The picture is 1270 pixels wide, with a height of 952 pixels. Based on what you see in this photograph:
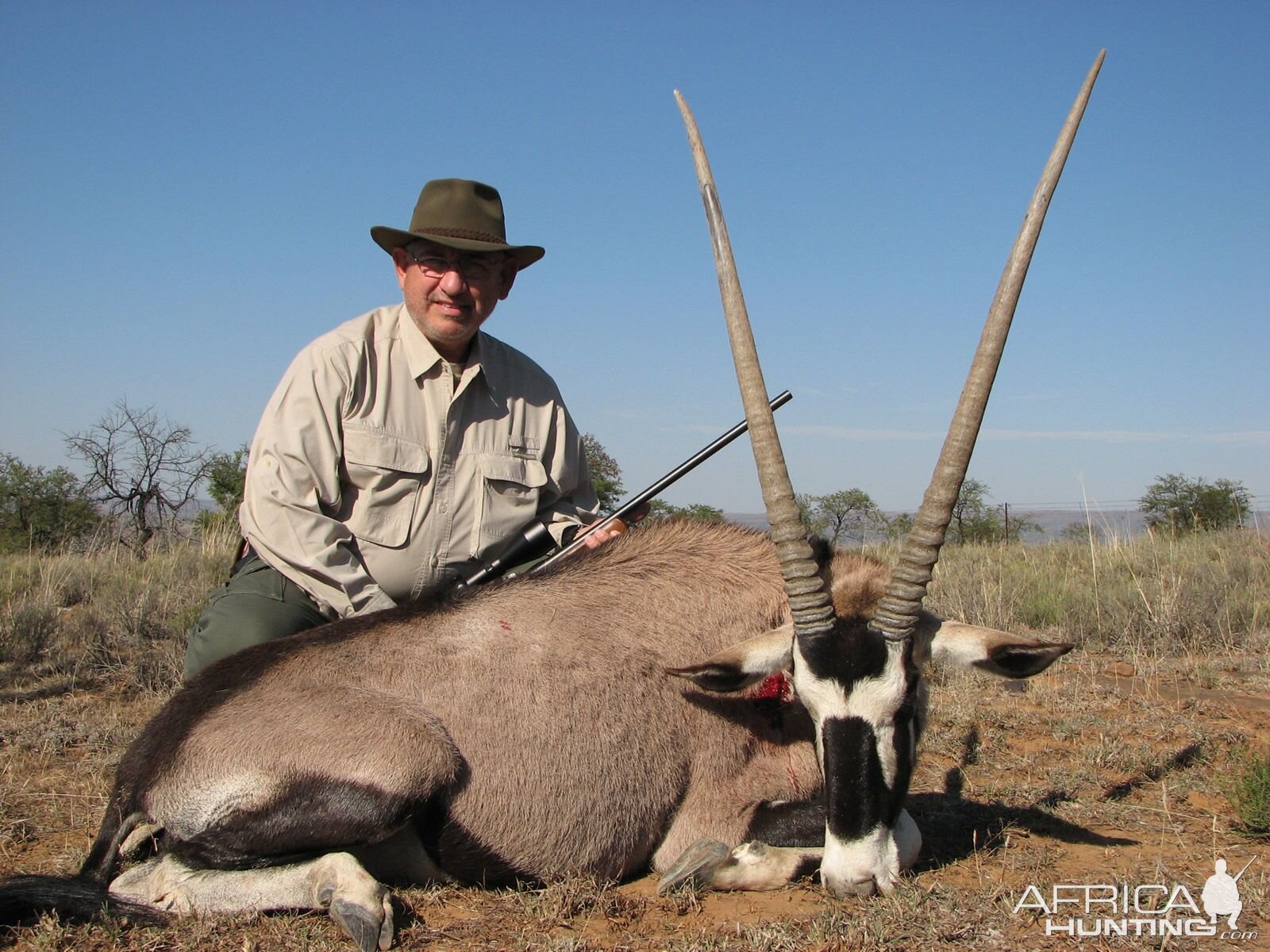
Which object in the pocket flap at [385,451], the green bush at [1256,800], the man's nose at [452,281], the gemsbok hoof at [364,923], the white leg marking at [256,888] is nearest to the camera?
the gemsbok hoof at [364,923]

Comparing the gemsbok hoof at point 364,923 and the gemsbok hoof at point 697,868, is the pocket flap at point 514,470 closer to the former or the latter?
the gemsbok hoof at point 697,868

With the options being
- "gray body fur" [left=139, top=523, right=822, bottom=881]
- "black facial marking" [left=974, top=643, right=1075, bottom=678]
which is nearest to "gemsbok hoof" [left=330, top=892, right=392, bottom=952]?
"gray body fur" [left=139, top=523, right=822, bottom=881]

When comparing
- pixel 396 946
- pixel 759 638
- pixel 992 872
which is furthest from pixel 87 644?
pixel 992 872

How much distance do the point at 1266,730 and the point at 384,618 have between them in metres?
5.01

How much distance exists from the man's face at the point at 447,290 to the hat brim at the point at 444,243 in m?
0.05

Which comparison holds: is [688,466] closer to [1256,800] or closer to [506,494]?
[506,494]

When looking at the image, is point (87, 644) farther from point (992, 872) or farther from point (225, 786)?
point (992, 872)

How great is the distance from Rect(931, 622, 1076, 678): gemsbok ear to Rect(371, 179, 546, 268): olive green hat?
265 centimetres

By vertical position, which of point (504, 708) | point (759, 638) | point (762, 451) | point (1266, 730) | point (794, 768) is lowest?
point (1266, 730)

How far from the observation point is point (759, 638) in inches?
143

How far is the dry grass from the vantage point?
3.21 m

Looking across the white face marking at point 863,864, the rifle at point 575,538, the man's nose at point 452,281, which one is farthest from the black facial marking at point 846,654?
the man's nose at point 452,281

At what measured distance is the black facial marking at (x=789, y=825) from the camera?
3730 millimetres

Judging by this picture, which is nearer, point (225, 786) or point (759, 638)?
point (225, 786)
